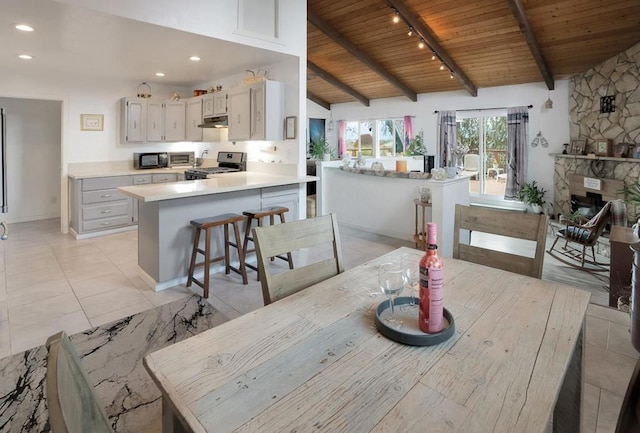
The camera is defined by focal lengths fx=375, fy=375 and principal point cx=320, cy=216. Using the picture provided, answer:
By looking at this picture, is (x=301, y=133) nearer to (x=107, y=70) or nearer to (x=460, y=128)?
(x=107, y=70)

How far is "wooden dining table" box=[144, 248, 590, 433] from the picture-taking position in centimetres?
80

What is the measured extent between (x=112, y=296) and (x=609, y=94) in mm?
7496

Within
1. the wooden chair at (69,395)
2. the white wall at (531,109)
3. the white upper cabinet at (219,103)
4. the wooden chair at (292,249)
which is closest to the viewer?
the wooden chair at (69,395)

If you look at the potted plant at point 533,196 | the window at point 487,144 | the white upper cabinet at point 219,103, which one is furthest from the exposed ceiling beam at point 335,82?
the potted plant at point 533,196

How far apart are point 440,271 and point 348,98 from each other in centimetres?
996

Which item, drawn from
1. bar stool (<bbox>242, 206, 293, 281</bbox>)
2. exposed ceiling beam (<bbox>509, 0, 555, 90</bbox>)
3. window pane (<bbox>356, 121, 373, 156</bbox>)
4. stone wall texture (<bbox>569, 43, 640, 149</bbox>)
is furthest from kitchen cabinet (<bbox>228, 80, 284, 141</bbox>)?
window pane (<bbox>356, 121, 373, 156</bbox>)

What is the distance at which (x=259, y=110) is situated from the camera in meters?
4.45

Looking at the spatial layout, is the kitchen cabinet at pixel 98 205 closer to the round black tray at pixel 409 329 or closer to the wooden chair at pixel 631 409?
the round black tray at pixel 409 329

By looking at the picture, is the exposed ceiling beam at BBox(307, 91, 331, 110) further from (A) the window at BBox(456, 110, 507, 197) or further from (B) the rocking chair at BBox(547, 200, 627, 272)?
(B) the rocking chair at BBox(547, 200, 627, 272)

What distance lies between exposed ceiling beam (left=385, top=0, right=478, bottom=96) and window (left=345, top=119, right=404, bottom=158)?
95.8 inches

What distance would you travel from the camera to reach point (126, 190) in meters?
3.37

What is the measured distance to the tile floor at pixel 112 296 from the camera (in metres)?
2.22

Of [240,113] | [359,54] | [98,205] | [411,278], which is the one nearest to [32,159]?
[98,205]

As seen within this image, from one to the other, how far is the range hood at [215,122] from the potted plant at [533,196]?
229 inches
